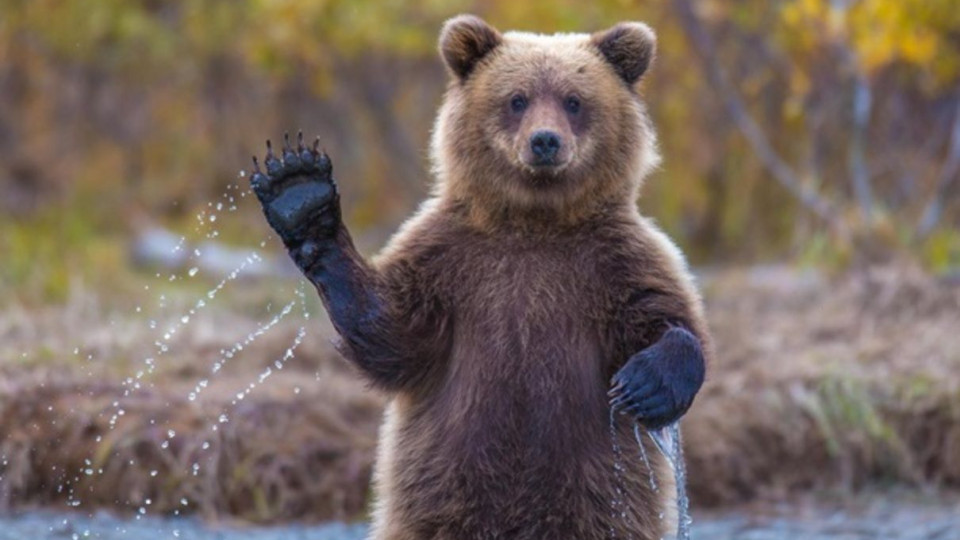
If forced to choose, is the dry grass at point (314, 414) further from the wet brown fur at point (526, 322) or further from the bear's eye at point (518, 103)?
the bear's eye at point (518, 103)

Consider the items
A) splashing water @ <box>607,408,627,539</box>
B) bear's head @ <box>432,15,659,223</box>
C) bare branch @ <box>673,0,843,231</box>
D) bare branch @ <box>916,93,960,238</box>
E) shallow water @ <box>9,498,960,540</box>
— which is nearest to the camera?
splashing water @ <box>607,408,627,539</box>

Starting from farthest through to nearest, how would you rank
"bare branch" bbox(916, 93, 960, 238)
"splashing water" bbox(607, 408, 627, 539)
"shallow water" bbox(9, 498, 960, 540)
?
"bare branch" bbox(916, 93, 960, 238) → "shallow water" bbox(9, 498, 960, 540) → "splashing water" bbox(607, 408, 627, 539)

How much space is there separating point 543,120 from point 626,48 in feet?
1.47

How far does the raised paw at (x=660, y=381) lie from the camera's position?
13.9 ft

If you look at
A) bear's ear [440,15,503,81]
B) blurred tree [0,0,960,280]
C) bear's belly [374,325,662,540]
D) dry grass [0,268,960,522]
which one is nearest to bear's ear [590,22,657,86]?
bear's ear [440,15,503,81]

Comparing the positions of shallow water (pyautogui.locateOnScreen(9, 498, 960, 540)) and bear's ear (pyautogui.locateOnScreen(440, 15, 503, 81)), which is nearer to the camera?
bear's ear (pyautogui.locateOnScreen(440, 15, 503, 81))

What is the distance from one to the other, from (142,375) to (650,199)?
593 cm

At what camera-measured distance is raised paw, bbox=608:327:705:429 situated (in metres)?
4.23

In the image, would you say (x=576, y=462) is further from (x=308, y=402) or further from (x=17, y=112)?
(x=17, y=112)

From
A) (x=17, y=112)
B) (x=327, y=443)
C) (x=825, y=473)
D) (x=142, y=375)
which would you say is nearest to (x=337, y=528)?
(x=327, y=443)

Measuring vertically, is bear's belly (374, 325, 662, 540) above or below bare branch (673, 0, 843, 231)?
below

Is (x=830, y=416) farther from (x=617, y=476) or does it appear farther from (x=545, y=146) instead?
(x=545, y=146)

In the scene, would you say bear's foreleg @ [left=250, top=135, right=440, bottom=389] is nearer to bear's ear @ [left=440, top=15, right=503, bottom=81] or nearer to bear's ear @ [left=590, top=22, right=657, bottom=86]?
bear's ear @ [left=440, top=15, right=503, bottom=81]

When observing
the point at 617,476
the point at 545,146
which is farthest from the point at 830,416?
the point at 545,146
